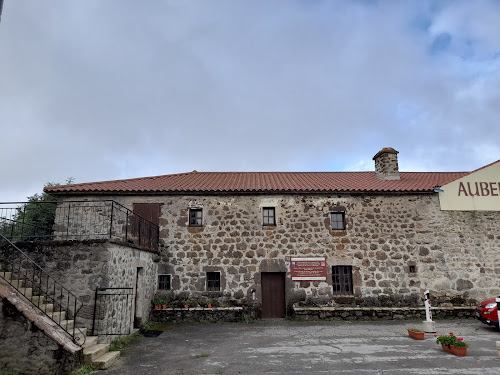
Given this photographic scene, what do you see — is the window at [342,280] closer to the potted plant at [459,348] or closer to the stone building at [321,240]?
the stone building at [321,240]

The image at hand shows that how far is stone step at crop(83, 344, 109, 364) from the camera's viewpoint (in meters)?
6.32

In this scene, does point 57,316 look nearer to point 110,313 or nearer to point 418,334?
point 110,313

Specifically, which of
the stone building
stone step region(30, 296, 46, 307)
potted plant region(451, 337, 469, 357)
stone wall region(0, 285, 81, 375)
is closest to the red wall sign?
the stone building

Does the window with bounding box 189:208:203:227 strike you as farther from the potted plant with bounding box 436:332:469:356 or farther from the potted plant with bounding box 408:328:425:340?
the potted plant with bounding box 436:332:469:356

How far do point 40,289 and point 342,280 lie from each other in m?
9.36

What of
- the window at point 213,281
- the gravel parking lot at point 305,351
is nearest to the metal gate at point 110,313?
the gravel parking lot at point 305,351

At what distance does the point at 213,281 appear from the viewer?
11883 millimetres

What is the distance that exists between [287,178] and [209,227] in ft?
15.6

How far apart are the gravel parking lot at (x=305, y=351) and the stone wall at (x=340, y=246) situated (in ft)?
4.96

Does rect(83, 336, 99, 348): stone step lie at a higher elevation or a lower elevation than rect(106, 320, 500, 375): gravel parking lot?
higher

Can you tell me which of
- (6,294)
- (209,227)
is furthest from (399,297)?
(6,294)

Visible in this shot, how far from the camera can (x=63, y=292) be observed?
7.59 m

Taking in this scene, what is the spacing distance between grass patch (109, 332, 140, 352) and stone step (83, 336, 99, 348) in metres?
0.38

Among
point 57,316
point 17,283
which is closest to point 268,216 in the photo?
point 57,316
